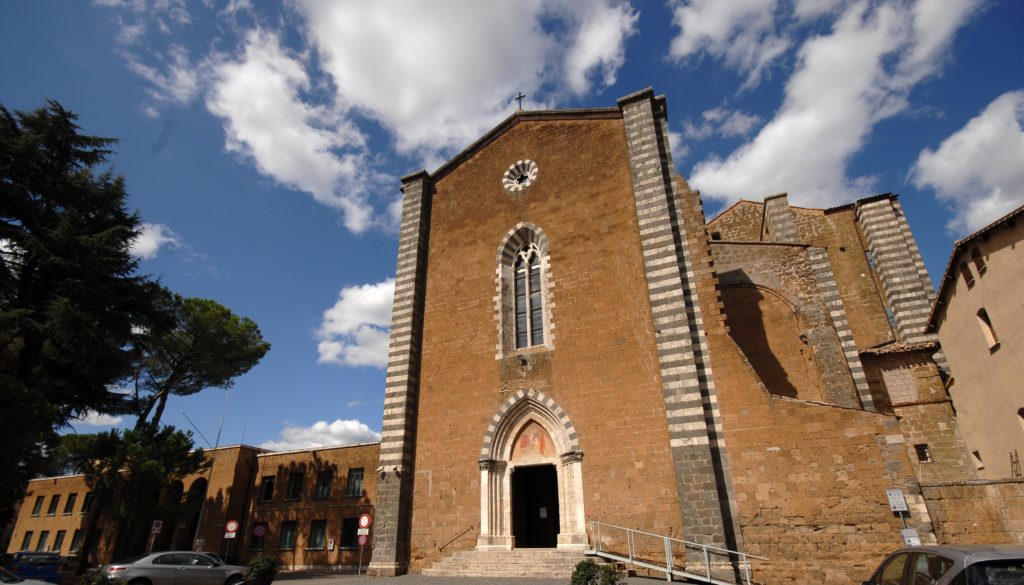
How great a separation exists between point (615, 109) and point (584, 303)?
6.01m

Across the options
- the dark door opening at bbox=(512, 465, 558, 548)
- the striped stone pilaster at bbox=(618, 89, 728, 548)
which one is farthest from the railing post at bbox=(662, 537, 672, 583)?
the dark door opening at bbox=(512, 465, 558, 548)

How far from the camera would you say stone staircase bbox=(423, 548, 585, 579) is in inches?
434

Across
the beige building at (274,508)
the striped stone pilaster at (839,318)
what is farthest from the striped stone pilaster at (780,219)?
the beige building at (274,508)

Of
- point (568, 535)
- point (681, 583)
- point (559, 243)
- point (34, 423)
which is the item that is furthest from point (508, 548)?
point (34, 423)

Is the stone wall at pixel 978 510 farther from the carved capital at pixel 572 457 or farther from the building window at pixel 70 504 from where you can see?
the building window at pixel 70 504

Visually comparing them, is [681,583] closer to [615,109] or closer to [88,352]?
[615,109]

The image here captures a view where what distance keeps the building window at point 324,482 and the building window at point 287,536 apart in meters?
1.67

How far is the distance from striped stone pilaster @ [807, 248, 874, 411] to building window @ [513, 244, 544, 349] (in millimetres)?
8161

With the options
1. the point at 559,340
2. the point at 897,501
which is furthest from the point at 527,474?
the point at 897,501

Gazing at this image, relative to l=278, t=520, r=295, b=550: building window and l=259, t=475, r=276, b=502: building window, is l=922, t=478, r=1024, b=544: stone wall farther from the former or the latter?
l=259, t=475, r=276, b=502: building window

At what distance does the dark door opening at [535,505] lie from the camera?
1354 centimetres

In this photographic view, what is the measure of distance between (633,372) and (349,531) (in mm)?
15119

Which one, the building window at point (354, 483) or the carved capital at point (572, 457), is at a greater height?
the building window at point (354, 483)

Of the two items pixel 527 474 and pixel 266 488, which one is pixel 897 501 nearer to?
pixel 527 474
